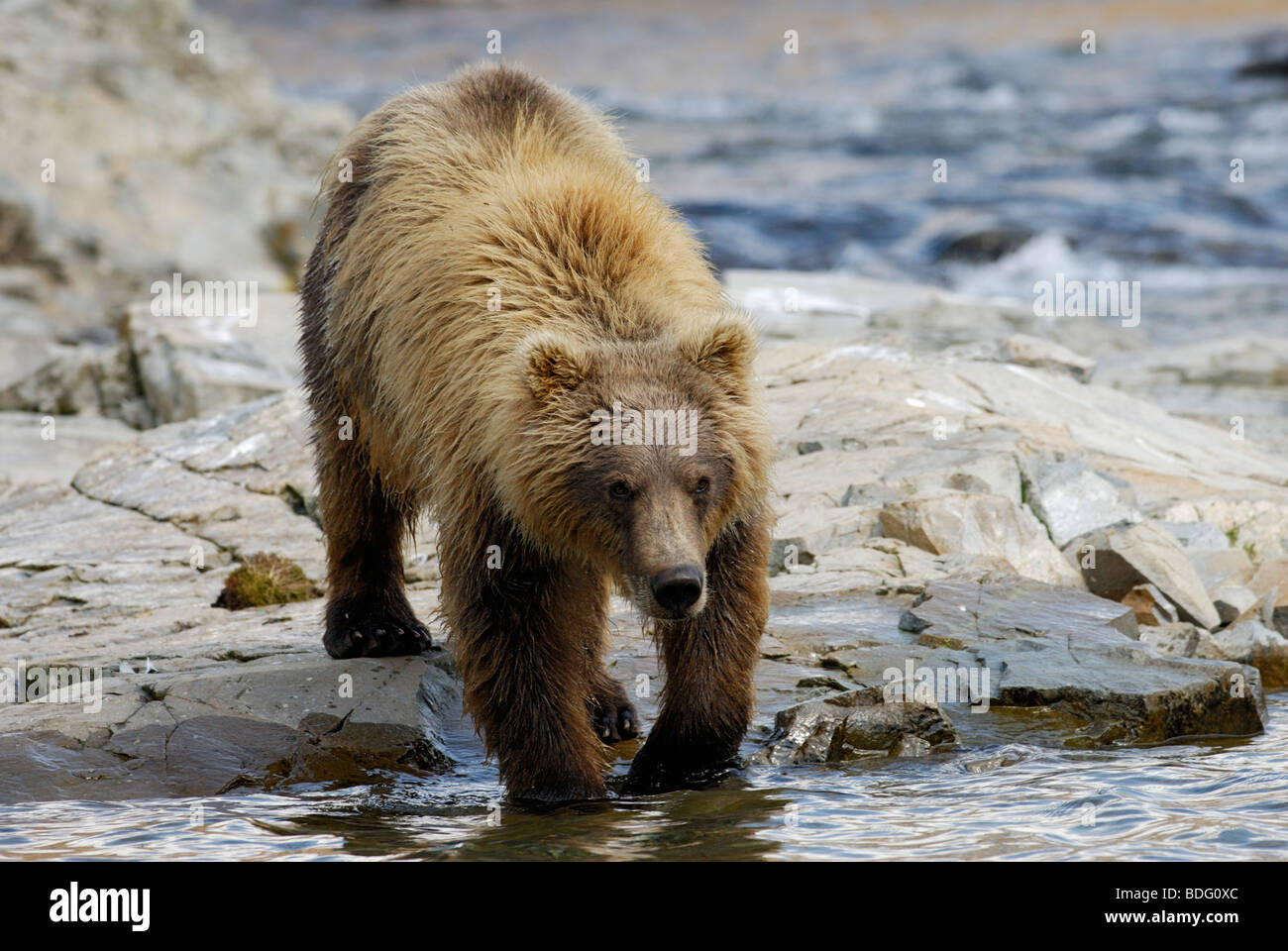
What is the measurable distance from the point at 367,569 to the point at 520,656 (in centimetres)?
190

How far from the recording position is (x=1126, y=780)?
6434 millimetres

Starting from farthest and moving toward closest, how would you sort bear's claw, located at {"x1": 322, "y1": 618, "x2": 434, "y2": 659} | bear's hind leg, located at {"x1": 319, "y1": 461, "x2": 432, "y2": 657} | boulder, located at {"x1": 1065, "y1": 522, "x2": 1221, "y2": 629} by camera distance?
boulder, located at {"x1": 1065, "y1": 522, "x2": 1221, "y2": 629} < bear's hind leg, located at {"x1": 319, "y1": 461, "x2": 432, "y2": 657} < bear's claw, located at {"x1": 322, "y1": 618, "x2": 434, "y2": 659}

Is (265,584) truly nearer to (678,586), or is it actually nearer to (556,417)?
(556,417)

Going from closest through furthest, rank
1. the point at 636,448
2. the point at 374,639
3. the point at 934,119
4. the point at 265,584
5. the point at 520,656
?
the point at 636,448, the point at 520,656, the point at 374,639, the point at 265,584, the point at 934,119

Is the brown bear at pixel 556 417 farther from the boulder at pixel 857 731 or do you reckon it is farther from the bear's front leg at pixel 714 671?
the boulder at pixel 857 731

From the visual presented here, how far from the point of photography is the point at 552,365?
600cm

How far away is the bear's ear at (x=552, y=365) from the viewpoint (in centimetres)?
599

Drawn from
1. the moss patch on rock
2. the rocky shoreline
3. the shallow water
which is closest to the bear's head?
the shallow water

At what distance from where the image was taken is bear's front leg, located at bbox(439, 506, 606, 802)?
6.38m

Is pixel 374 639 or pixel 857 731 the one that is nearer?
pixel 857 731

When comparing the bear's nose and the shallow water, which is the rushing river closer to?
the shallow water

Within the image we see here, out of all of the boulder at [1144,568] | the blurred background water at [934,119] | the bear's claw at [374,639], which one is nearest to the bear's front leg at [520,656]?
the bear's claw at [374,639]

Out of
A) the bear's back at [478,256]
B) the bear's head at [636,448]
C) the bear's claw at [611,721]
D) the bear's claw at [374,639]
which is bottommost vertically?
the bear's claw at [611,721]

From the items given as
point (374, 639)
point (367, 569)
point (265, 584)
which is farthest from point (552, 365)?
point (265, 584)
